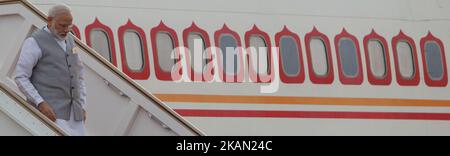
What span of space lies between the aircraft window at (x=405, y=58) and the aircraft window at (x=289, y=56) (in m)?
1.57

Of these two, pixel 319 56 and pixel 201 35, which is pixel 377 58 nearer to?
pixel 319 56

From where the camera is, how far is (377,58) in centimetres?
1573

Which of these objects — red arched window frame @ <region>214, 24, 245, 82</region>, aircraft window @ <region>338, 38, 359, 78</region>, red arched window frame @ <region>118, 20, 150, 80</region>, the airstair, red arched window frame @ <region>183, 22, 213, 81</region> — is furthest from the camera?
aircraft window @ <region>338, 38, 359, 78</region>

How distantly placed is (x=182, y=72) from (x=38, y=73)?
547 cm

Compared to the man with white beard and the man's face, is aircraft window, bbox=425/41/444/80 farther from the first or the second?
the man's face

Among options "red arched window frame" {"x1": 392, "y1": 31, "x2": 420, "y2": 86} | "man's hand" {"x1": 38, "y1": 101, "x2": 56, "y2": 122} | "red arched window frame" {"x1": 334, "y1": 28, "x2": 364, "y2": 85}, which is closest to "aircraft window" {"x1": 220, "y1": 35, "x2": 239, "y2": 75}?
"red arched window frame" {"x1": 334, "y1": 28, "x2": 364, "y2": 85}

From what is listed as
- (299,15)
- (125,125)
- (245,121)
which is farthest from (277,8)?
(125,125)

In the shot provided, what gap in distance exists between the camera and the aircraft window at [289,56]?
1495cm

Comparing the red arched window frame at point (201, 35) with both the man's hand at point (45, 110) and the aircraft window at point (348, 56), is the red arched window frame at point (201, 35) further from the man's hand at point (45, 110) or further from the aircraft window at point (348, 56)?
the man's hand at point (45, 110)

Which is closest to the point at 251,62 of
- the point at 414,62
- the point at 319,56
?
the point at 319,56

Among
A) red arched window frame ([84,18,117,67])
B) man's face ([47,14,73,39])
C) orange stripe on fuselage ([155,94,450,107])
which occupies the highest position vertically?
man's face ([47,14,73,39])

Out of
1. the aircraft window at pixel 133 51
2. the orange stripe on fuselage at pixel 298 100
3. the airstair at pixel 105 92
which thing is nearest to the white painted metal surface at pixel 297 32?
the orange stripe on fuselage at pixel 298 100

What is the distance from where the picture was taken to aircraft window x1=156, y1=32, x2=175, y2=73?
46.7 ft

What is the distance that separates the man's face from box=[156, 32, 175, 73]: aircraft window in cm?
541
